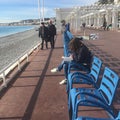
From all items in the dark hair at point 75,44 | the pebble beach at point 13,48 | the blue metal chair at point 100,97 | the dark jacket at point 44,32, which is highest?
the dark hair at point 75,44

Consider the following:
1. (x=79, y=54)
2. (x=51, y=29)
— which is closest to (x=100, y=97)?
(x=79, y=54)

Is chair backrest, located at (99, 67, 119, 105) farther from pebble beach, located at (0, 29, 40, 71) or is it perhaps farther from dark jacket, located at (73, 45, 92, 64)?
pebble beach, located at (0, 29, 40, 71)

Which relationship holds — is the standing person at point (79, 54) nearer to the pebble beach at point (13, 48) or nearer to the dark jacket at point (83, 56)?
the dark jacket at point (83, 56)

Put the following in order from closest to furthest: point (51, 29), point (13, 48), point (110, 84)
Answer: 1. point (110, 84)
2. point (51, 29)
3. point (13, 48)

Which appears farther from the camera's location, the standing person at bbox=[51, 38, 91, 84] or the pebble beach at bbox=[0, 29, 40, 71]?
the pebble beach at bbox=[0, 29, 40, 71]

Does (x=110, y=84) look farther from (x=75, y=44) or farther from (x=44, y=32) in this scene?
(x=44, y=32)

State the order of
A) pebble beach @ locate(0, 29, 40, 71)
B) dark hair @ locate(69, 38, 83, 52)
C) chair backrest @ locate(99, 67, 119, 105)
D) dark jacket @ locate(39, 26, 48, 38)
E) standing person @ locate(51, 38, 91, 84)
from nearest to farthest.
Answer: chair backrest @ locate(99, 67, 119, 105) < dark hair @ locate(69, 38, 83, 52) < standing person @ locate(51, 38, 91, 84) < pebble beach @ locate(0, 29, 40, 71) < dark jacket @ locate(39, 26, 48, 38)

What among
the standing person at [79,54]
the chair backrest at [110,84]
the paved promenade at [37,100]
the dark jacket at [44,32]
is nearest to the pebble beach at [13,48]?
the dark jacket at [44,32]

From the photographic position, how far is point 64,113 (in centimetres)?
534

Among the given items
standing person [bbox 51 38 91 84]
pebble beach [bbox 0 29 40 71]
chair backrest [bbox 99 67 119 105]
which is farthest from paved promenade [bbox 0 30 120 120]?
pebble beach [bbox 0 29 40 71]

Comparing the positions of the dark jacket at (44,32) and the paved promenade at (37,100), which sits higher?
the dark jacket at (44,32)

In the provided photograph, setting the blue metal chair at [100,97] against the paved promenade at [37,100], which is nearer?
the blue metal chair at [100,97]

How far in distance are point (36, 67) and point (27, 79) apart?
208 centimetres

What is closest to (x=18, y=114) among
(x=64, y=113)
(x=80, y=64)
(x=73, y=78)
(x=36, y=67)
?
(x=64, y=113)
